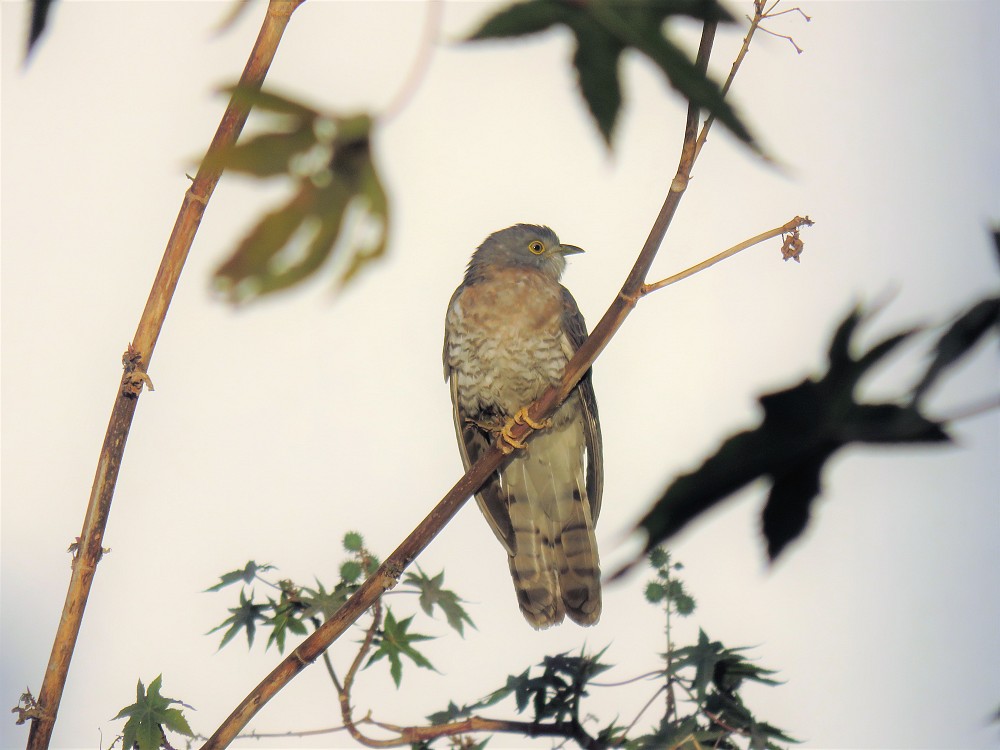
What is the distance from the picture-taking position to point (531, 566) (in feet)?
16.7

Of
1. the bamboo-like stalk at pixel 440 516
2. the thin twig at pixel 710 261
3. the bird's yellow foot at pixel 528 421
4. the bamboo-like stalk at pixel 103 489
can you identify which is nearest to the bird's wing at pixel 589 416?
the bird's yellow foot at pixel 528 421

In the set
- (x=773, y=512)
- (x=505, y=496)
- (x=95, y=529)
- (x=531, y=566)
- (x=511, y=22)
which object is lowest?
(x=773, y=512)

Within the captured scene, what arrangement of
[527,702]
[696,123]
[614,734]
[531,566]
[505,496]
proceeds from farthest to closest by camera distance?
[505,496], [531,566], [527,702], [614,734], [696,123]

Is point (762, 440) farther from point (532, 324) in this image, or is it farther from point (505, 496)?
point (505, 496)

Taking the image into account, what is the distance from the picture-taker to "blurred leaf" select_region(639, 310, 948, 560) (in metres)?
0.80

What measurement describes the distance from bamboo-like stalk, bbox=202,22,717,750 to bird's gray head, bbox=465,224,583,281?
2812mm

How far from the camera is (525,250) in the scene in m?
5.69

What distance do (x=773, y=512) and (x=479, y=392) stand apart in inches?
171

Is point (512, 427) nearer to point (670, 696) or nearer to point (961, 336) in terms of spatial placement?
point (670, 696)

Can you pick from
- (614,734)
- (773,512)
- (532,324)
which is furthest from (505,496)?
(773,512)

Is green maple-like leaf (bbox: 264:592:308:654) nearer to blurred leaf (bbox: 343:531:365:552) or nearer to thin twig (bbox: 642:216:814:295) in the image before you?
blurred leaf (bbox: 343:531:365:552)

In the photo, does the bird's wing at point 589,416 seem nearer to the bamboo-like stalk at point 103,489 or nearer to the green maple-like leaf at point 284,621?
the green maple-like leaf at point 284,621

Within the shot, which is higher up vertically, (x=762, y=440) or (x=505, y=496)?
(x=505, y=496)

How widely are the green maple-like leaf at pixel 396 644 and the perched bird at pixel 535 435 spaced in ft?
4.45
